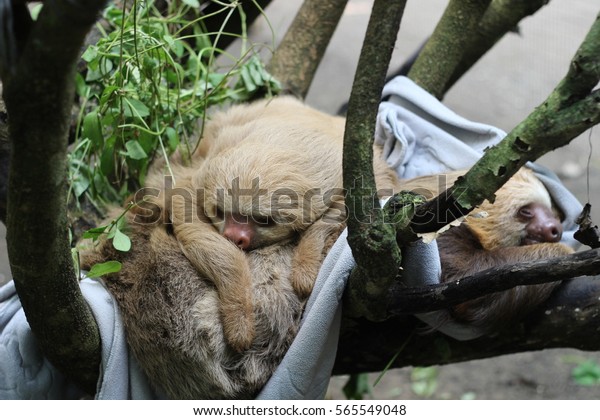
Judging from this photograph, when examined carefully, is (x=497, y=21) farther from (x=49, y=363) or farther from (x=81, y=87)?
(x=49, y=363)

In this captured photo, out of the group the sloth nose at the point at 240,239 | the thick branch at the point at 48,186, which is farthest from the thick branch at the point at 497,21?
the thick branch at the point at 48,186

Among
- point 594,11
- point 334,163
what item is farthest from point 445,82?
point 594,11

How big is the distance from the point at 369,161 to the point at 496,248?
3.37ft

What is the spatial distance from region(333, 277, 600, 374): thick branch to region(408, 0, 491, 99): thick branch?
1386 millimetres

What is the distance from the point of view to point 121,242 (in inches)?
90.8

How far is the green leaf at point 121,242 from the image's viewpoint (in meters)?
2.29

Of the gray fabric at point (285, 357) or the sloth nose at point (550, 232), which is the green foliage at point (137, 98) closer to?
the gray fabric at point (285, 357)

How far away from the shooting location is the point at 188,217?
2.62 m

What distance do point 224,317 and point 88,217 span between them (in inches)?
43.0

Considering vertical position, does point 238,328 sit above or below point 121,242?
below

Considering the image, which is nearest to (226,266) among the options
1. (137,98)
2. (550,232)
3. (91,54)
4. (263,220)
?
(263,220)

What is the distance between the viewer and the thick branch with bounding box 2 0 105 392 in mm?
1343
